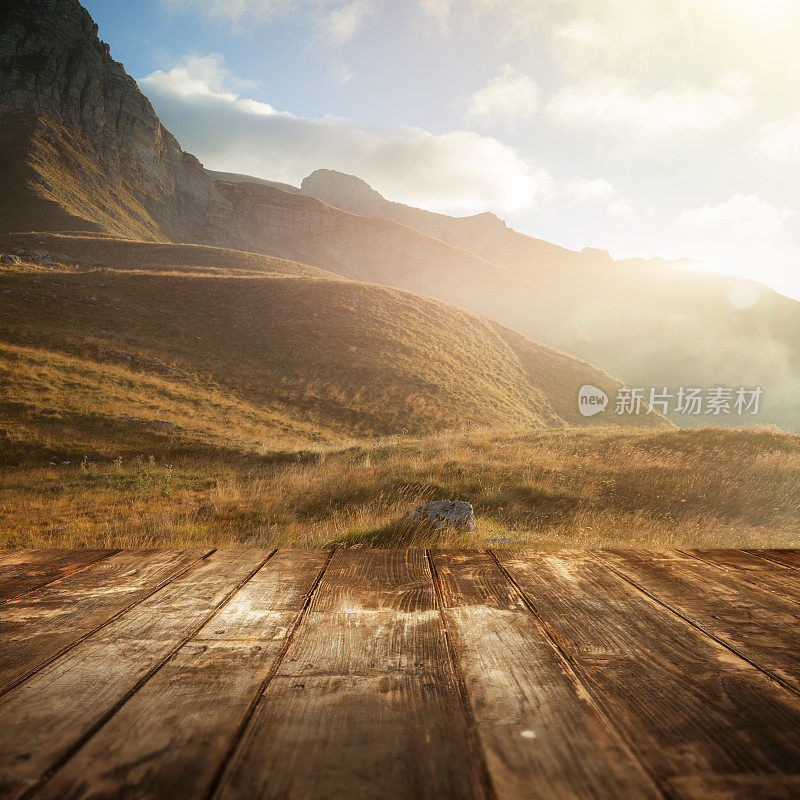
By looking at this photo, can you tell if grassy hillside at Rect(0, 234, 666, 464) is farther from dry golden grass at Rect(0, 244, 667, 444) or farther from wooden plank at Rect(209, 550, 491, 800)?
wooden plank at Rect(209, 550, 491, 800)

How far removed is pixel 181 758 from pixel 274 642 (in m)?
0.49

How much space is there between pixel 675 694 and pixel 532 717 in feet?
1.31

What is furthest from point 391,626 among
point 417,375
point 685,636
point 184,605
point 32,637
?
point 417,375

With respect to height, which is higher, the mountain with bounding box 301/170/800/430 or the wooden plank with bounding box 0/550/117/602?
the mountain with bounding box 301/170/800/430

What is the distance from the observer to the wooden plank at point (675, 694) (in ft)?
2.82

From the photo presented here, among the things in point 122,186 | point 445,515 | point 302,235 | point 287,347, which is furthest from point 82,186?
point 445,515

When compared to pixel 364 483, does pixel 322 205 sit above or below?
above

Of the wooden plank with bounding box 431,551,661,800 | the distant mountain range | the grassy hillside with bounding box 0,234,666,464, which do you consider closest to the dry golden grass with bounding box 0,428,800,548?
the wooden plank with bounding box 431,551,661,800

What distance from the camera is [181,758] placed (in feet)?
2.80

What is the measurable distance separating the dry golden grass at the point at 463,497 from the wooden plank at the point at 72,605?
212 centimetres

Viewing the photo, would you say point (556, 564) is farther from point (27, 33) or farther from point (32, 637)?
point (27, 33)

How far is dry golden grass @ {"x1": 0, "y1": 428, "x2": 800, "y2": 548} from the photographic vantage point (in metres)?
6.17

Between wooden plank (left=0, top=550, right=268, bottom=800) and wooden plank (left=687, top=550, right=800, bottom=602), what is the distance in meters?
2.17

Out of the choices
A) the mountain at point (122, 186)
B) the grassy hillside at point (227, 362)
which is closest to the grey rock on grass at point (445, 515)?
the grassy hillside at point (227, 362)
